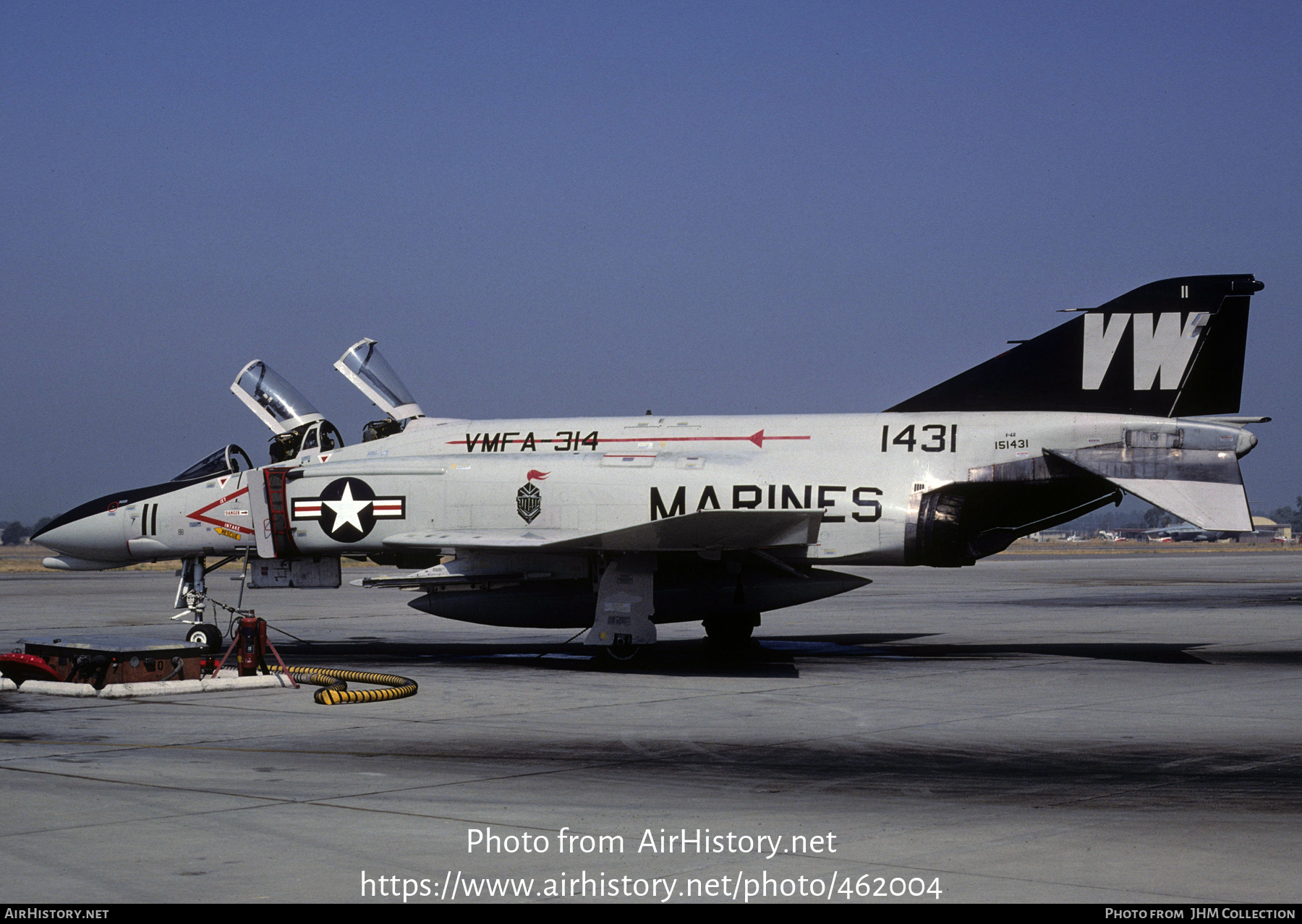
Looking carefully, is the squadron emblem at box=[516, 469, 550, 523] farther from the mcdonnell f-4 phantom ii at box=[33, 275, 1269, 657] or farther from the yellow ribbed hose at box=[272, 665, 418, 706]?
the yellow ribbed hose at box=[272, 665, 418, 706]

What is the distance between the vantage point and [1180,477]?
15531 mm

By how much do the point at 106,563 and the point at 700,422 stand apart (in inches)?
372

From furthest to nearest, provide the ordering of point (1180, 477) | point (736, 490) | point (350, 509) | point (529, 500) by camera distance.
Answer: point (350, 509) → point (529, 500) → point (736, 490) → point (1180, 477)

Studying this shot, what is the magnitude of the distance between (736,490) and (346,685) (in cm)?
555

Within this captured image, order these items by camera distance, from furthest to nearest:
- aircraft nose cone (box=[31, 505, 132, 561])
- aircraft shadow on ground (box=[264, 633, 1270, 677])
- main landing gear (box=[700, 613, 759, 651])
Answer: aircraft nose cone (box=[31, 505, 132, 561])
main landing gear (box=[700, 613, 759, 651])
aircraft shadow on ground (box=[264, 633, 1270, 677])

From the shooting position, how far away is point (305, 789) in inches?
320

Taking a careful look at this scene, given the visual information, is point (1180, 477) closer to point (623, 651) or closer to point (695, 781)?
point (623, 651)

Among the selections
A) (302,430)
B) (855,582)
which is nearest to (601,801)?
(855,582)

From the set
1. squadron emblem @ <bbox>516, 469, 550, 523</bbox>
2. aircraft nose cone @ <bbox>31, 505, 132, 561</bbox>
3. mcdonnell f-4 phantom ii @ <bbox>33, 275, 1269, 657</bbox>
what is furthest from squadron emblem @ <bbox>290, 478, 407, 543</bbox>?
aircraft nose cone @ <bbox>31, 505, 132, 561</bbox>

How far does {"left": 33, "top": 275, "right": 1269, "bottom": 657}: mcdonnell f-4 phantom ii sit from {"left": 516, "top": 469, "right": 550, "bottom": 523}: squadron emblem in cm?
3

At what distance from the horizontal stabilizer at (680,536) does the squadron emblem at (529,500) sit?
0.84 feet

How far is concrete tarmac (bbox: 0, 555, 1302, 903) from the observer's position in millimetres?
5926

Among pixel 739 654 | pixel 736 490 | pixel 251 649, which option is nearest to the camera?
pixel 251 649

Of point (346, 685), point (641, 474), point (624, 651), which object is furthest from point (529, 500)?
point (346, 685)
